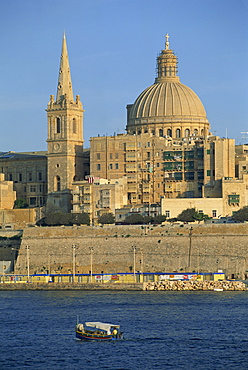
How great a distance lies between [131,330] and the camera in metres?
62.3

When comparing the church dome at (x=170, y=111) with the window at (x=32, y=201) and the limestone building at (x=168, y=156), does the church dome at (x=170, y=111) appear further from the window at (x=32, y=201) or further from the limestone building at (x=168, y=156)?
the window at (x=32, y=201)

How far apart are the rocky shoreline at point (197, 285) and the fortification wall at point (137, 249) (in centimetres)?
511

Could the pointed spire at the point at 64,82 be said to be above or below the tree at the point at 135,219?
above

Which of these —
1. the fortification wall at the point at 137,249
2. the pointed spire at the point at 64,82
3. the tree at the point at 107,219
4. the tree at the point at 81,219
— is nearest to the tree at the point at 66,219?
the tree at the point at 81,219

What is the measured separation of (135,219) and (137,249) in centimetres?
753

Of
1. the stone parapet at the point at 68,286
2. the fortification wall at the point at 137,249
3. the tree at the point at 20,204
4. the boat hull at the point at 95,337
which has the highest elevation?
the tree at the point at 20,204

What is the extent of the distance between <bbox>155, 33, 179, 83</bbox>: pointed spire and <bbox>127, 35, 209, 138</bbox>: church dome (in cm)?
47

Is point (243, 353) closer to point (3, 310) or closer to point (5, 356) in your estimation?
point (5, 356)

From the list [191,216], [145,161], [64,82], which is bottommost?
[191,216]

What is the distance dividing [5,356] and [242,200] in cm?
5070

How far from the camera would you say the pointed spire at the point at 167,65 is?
120m

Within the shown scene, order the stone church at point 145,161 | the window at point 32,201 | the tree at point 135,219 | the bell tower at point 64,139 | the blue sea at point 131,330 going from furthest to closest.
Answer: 1. the window at point 32,201
2. the bell tower at point 64,139
3. the stone church at point 145,161
4. the tree at point 135,219
5. the blue sea at point 131,330

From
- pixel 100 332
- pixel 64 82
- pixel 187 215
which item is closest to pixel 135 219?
pixel 187 215

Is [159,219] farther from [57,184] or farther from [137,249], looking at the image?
[57,184]
